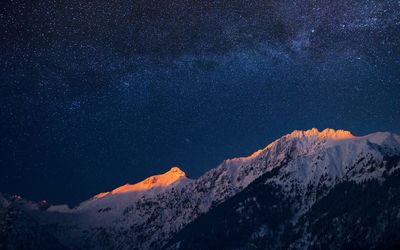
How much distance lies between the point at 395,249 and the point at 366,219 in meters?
57.5

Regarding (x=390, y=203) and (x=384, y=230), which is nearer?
(x=384, y=230)

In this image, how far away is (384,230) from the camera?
18000 cm

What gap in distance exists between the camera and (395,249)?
143875mm

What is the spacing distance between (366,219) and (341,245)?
61.3 feet

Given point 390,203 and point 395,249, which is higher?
point 390,203

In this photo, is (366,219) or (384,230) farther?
(366,219)

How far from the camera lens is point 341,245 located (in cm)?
19762

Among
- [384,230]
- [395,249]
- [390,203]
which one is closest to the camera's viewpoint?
[395,249]

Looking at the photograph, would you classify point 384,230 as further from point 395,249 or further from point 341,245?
point 395,249

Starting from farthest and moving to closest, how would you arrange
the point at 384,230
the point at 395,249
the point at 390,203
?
1. the point at 390,203
2. the point at 384,230
3. the point at 395,249

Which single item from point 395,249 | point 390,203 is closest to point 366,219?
point 390,203

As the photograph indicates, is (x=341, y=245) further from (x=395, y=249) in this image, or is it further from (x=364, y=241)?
(x=395, y=249)

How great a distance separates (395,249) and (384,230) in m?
38.5

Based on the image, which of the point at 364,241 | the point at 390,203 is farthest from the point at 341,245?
the point at 390,203
